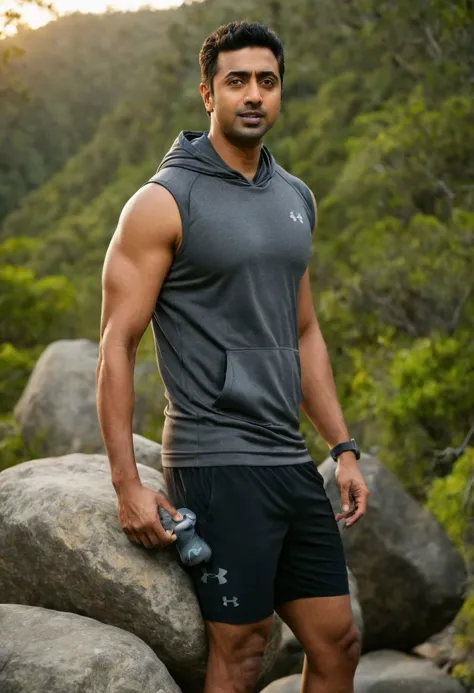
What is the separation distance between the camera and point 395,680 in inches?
210

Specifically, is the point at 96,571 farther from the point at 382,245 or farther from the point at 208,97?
the point at 382,245

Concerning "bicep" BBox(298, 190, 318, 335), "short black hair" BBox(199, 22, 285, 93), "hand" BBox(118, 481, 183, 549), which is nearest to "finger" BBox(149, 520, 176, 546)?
"hand" BBox(118, 481, 183, 549)

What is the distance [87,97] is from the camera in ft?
207

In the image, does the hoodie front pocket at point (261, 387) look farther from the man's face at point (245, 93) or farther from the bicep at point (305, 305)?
the man's face at point (245, 93)

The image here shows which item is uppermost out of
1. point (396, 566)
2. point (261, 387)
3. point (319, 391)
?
point (261, 387)

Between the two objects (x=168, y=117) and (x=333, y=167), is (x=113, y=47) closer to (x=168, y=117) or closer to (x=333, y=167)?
(x=168, y=117)

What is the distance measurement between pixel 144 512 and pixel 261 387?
1.68 ft

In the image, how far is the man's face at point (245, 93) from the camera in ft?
10.9

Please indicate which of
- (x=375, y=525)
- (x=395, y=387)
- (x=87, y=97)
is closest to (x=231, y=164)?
(x=375, y=525)

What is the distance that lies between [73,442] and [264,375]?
779 cm

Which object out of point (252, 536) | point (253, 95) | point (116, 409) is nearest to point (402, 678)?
point (252, 536)

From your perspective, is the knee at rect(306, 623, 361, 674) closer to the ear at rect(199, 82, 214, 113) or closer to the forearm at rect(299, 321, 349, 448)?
the forearm at rect(299, 321, 349, 448)

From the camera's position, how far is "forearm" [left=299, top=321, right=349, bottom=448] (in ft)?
12.5

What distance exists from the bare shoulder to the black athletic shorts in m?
0.68
